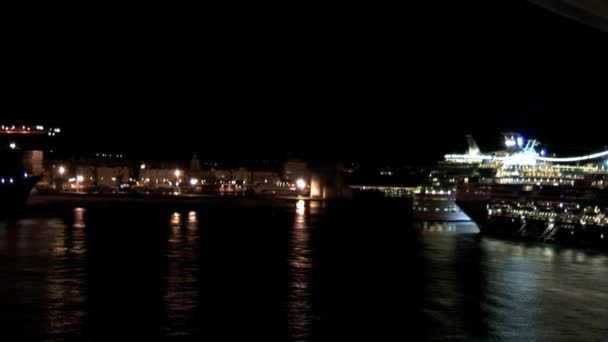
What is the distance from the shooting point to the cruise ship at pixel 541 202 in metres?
27.3

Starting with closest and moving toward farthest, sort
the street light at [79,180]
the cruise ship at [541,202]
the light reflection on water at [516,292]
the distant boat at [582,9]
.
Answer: the distant boat at [582,9] → the light reflection on water at [516,292] → the cruise ship at [541,202] → the street light at [79,180]

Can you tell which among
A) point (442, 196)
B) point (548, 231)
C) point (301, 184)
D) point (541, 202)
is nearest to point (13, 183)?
point (442, 196)

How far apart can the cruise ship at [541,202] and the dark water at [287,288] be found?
8.64ft

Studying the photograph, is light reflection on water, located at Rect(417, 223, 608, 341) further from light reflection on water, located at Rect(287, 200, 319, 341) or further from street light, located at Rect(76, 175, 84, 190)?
street light, located at Rect(76, 175, 84, 190)

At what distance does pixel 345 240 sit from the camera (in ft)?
80.6

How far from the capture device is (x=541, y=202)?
98.3 feet

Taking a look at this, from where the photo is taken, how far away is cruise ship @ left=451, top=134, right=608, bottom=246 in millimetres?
27297

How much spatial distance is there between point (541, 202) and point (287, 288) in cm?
1882

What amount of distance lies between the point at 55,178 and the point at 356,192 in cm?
3007

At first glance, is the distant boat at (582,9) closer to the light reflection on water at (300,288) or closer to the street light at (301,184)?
the light reflection on water at (300,288)

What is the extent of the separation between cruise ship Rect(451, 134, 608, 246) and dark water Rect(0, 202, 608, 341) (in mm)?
2633

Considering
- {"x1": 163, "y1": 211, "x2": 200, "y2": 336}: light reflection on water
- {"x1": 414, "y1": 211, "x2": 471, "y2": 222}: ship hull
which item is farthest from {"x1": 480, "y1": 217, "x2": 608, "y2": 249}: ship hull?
{"x1": 163, "y1": 211, "x2": 200, "y2": 336}: light reflection on water

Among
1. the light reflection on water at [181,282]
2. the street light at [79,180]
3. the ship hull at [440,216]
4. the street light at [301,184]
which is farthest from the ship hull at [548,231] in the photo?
the street light at [79,180]

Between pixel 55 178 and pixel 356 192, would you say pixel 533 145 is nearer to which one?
pixel 356 192
